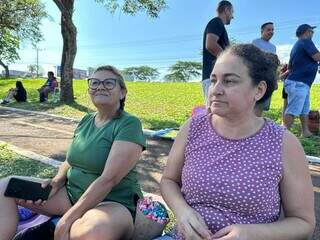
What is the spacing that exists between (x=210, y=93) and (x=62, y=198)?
1.53m

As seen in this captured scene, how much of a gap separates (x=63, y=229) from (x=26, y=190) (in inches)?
19.9

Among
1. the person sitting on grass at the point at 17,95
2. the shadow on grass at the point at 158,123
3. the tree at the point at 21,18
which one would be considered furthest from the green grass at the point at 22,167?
the tree at the point at 21,18

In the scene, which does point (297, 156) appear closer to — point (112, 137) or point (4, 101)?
point (112, 137)

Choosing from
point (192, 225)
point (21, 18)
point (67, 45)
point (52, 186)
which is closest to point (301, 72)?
point (52, 186)

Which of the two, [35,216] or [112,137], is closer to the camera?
[112,137]

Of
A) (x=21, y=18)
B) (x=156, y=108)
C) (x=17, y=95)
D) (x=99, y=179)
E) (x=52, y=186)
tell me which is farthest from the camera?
(x=21, y=18)

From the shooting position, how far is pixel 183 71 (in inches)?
4363

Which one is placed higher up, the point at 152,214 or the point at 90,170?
the point at 90,170

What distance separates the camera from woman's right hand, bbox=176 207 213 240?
2.27 m

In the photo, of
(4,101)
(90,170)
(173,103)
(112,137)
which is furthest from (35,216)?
(4,101)

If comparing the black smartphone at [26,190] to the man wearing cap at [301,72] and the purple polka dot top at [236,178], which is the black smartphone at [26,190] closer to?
the purple polka dot top at [236,178]

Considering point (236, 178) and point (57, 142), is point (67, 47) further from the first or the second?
point (236, 178)

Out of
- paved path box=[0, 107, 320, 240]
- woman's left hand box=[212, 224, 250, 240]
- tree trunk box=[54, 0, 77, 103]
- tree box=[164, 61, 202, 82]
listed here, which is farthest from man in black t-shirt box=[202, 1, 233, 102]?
tree box=[164, 61, 202, 82]

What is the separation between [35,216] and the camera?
3.65 metres
